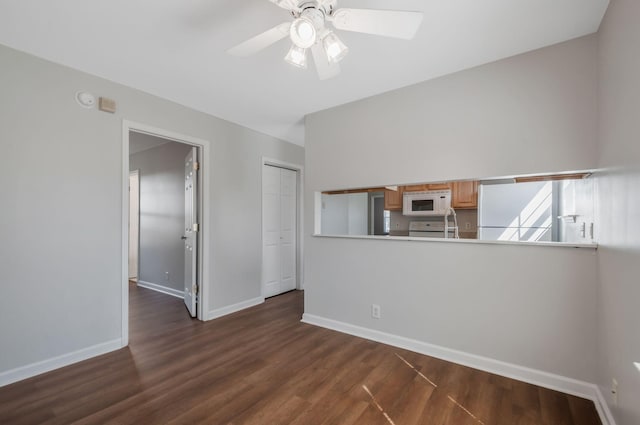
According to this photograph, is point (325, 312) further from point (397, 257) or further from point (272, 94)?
point (272, 94)

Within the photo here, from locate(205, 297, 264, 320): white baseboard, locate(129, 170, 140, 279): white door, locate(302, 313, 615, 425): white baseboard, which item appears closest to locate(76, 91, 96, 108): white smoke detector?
locate(205, 297, 264, 320): white baseboard

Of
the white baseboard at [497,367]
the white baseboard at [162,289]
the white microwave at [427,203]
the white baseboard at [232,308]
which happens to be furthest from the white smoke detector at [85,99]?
the white microwave at [427,203]

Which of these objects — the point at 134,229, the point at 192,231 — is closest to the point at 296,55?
the point at 192,231

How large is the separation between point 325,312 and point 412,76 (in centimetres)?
258

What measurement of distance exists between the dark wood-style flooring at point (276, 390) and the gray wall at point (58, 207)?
13.9 inches

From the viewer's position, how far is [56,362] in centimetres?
229

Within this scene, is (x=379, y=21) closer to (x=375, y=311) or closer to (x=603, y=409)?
(x=375, y=311)

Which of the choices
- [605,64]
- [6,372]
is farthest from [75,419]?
[605,64]

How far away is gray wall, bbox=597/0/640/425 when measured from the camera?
1292 millimetres

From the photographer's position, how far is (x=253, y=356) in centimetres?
254

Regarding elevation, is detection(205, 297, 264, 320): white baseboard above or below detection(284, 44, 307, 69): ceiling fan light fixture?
below

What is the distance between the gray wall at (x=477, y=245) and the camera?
6.55 ft

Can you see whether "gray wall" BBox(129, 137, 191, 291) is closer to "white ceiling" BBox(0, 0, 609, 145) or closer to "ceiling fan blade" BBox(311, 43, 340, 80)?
"white ceiling" BBox(0, 0, 609, 145)

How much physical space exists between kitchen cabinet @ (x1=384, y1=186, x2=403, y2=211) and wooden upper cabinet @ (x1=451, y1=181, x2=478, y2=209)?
0.73 metres
